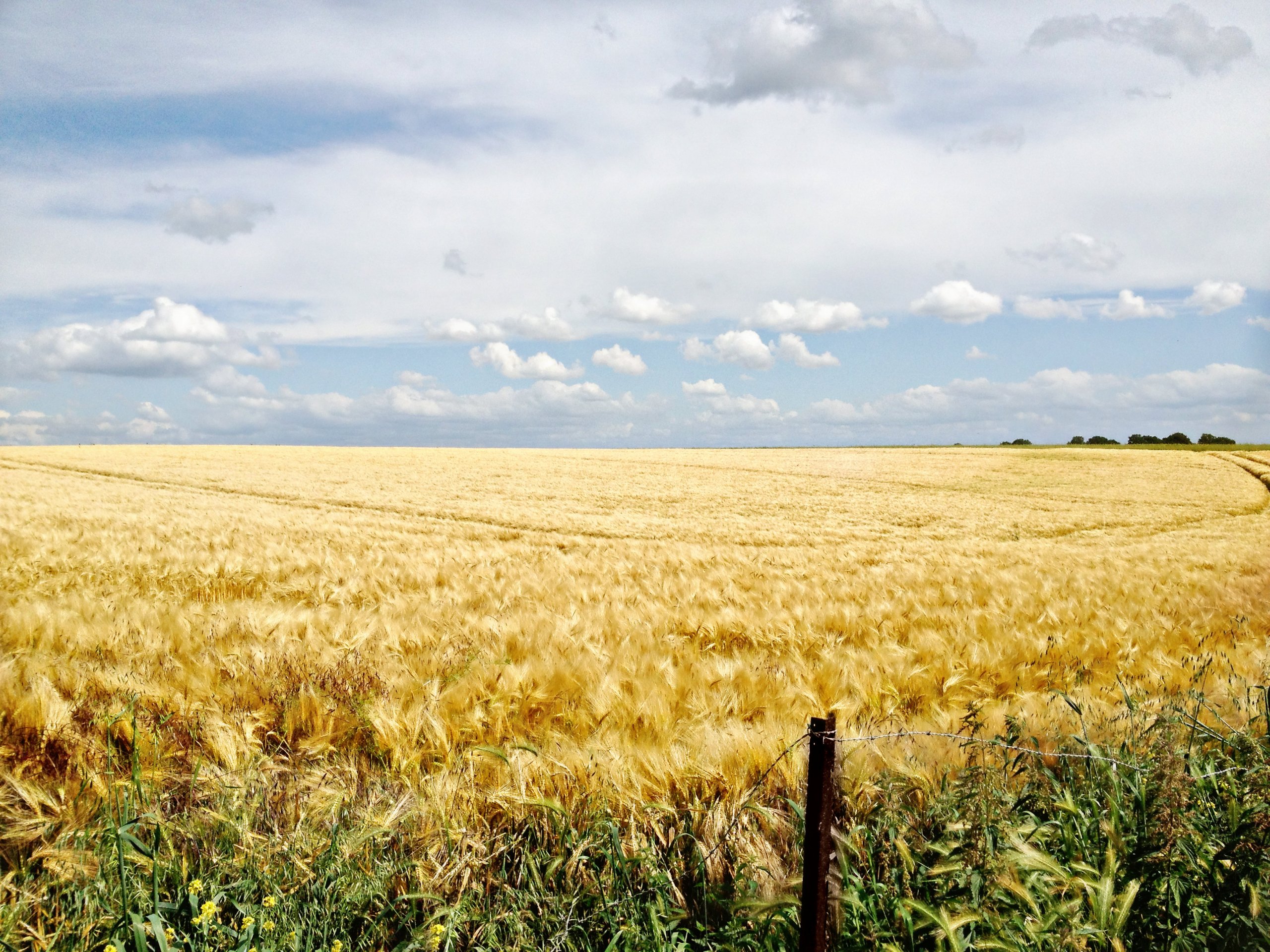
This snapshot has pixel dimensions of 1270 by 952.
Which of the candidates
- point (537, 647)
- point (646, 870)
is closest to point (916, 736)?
point (646, 870)

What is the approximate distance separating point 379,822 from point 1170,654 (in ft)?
19.9

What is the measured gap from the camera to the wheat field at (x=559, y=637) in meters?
3.24

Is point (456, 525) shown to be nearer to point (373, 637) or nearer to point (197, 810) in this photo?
point (373, 637)

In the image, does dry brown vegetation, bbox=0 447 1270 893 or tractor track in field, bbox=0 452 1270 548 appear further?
tractor track in field, bbox=0 452 1270 548

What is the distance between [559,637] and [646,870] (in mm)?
2866

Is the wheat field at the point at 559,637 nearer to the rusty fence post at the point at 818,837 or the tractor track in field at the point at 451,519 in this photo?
the tractor track in field at the point at 451,519

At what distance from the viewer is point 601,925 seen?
2.29 metres

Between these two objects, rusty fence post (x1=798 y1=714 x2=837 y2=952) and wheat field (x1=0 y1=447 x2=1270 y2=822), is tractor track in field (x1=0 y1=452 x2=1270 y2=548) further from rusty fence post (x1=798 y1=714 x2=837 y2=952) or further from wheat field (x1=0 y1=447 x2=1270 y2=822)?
rusty fence post (x1=798 y1=714 x2=837 y2=952)

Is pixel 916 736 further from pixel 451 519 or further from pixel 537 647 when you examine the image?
pixel 451 519

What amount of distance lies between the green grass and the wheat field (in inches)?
9.6

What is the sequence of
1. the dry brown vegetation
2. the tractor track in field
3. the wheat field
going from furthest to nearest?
the tractor track in field < the wheat field < the dry brown vegetation

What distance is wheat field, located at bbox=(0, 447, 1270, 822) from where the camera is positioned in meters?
3.24

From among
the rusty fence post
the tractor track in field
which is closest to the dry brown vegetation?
the rusty fence post

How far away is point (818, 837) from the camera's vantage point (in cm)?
185
